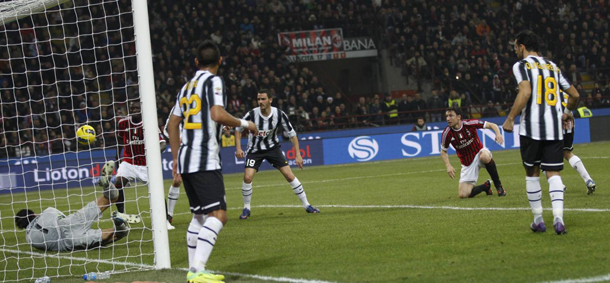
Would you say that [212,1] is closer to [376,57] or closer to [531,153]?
[376,57]

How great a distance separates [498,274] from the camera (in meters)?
5.57

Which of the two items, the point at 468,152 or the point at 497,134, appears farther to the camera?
the point at 468,152

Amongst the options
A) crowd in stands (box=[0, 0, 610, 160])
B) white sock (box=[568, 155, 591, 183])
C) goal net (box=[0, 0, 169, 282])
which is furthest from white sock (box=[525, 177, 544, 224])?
crowd in stands (box=[0, 0, 610, 160])

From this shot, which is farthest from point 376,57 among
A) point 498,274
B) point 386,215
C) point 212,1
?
point 498,274

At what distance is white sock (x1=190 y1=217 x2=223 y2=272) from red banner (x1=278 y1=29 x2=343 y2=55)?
28.1 metres

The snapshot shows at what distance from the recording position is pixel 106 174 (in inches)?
385

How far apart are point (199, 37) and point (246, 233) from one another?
22472mm

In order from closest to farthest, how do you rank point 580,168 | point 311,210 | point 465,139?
point 580,168, point 311,210, point 465,139

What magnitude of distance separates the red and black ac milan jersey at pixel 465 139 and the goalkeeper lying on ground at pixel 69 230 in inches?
229

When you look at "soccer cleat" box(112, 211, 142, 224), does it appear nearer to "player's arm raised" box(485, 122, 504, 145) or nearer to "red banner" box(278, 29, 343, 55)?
"player's arm raised" box(485, 122, 504, 145)

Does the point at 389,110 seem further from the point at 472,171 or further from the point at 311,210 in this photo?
the point at 311,210

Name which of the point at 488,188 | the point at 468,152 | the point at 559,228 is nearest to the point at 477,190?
the point at 488,188

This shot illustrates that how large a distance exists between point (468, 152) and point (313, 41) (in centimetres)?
2285

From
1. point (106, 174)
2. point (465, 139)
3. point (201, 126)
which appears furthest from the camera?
point (465, 139)
